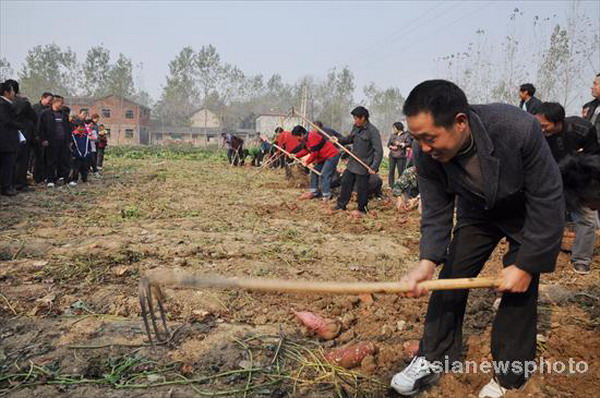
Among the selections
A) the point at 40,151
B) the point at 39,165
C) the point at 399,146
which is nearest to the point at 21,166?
the point at 40,151

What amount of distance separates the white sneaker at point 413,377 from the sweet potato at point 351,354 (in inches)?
11.5

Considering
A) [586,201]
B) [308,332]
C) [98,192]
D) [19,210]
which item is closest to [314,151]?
[98,192]

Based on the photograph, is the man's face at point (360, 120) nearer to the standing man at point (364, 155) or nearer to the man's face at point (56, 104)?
the standing man at point (364, 155)

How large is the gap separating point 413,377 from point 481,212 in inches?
36.2

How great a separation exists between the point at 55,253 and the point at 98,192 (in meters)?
5.17

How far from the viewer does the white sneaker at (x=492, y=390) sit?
2.39 metres

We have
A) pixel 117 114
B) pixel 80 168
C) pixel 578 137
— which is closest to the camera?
pixel 578 137

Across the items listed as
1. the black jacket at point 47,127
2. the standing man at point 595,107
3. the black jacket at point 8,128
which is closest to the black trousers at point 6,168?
the black jacket at point 8,128

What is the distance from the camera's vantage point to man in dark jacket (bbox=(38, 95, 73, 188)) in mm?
9359

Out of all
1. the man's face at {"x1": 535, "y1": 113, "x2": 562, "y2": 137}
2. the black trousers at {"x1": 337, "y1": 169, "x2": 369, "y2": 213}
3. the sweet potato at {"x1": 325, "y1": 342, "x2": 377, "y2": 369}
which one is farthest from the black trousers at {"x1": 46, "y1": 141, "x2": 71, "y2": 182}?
the man's face at {"x1": 535, "y1": 113, "x2": 562, "y2": 137}

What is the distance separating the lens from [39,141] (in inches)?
369

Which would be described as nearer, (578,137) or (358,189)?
(578,137)

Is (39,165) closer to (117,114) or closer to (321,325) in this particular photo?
(321,325)

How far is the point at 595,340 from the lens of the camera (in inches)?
118
